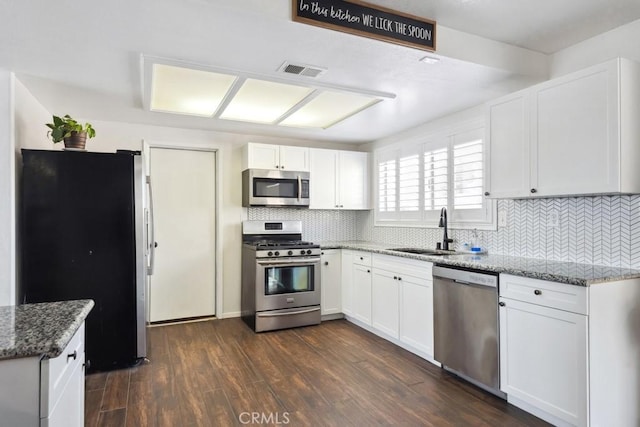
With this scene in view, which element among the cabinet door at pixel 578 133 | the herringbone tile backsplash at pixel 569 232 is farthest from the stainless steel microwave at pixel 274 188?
the cabinet door at pixel 578 133

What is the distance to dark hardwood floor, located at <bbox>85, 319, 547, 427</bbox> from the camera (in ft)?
7.55

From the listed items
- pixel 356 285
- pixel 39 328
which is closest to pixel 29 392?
pixel 39 328

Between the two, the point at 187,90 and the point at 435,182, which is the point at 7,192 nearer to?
the point at 187,90

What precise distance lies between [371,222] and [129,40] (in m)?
3.59

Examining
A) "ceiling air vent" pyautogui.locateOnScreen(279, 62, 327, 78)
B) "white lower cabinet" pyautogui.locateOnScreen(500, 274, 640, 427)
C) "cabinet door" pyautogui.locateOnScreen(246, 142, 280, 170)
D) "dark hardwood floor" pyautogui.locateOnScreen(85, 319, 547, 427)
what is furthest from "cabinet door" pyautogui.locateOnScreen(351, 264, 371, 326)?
"ceiling air vent" pyautogui.locateOnScreen(279, 62, 327, 78)

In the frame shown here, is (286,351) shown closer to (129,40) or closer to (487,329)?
(487,329)

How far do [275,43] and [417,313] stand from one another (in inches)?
94.5

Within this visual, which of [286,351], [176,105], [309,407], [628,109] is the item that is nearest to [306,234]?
[286,351]

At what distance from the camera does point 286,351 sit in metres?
3.44

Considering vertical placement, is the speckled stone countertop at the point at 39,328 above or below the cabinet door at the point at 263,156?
below

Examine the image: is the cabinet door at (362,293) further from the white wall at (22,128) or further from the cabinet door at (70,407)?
the white wall at (22,128)

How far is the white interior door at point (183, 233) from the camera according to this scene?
14.2 feet

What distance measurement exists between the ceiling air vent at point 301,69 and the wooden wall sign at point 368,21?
0.52 m

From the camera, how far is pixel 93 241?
293cm
